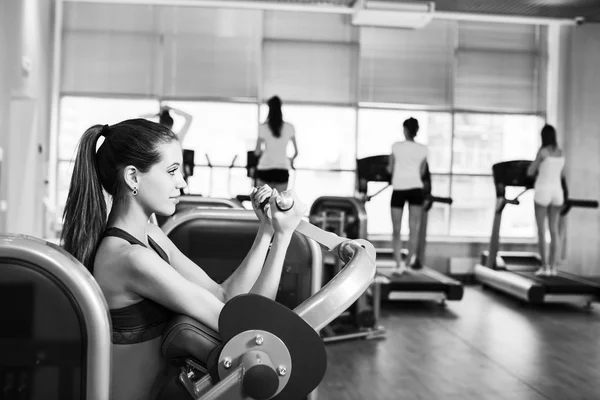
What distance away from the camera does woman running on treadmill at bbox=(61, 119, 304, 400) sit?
52.2 inches

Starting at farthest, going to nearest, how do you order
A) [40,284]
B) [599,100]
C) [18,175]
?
[599,100] → [18,175] → [40,284]

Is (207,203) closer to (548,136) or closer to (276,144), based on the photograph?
(276,144)

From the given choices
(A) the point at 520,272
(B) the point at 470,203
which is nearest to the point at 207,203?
(A) the point at 520,272

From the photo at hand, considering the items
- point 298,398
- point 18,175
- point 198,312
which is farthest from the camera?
point 18,175

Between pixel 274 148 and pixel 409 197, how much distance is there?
1.25 metres

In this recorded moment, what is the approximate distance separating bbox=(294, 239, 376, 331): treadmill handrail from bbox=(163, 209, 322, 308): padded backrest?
1274 mm

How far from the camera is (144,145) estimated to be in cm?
143

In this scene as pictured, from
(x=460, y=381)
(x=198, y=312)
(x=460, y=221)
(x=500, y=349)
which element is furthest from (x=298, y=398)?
(x=460, y=221)

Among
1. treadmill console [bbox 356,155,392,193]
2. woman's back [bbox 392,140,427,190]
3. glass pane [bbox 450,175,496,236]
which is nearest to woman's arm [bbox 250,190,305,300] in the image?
woman's back [bbox 392,140,427,190]

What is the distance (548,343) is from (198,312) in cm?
412

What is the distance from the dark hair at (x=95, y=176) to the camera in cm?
142

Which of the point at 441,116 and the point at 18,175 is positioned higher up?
the point at 441,116

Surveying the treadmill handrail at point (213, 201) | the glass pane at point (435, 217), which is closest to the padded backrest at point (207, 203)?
the treadmill handrail at point (213, 201)

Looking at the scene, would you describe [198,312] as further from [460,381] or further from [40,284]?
[460,381]
